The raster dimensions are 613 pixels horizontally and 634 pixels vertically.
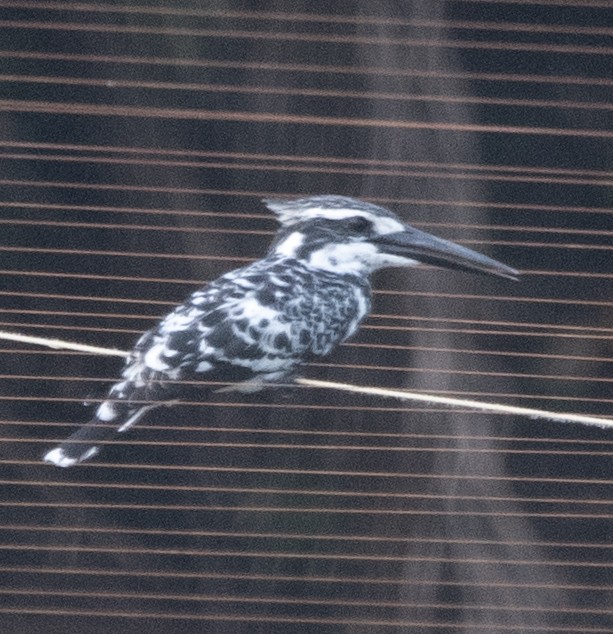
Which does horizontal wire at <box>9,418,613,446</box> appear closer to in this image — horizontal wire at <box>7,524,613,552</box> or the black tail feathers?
the black tail feathers

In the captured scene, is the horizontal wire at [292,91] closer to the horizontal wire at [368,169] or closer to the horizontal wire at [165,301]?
the horizontal wire at [368,169]

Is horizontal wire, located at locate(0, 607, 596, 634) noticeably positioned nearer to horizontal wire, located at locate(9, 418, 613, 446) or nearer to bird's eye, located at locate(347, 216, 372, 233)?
horizontal wire, located at locate(9, 418, 613, 446)

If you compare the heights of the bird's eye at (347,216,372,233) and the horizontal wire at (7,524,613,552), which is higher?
the bird's eye at (347,216,372,233)

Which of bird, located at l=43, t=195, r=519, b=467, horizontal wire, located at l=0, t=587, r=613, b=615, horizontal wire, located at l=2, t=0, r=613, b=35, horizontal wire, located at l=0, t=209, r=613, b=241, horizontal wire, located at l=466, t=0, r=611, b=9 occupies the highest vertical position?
horizontal wire, located at l=466, t=0, r=611, b=9

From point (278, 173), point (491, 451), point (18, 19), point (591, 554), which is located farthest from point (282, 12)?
point (591, 554)

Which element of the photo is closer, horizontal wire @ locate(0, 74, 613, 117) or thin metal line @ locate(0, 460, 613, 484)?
horizontal wire @ locate(0, 74, 613, 117)

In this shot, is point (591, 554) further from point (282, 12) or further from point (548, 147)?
point (282, 12)

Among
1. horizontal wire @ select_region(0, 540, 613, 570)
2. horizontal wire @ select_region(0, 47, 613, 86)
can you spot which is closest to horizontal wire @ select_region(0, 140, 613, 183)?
horizontal wire @ select_region(0, 47, 613, 86)

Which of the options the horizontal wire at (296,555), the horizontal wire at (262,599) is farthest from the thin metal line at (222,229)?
the horizontal wire at (262,599)
